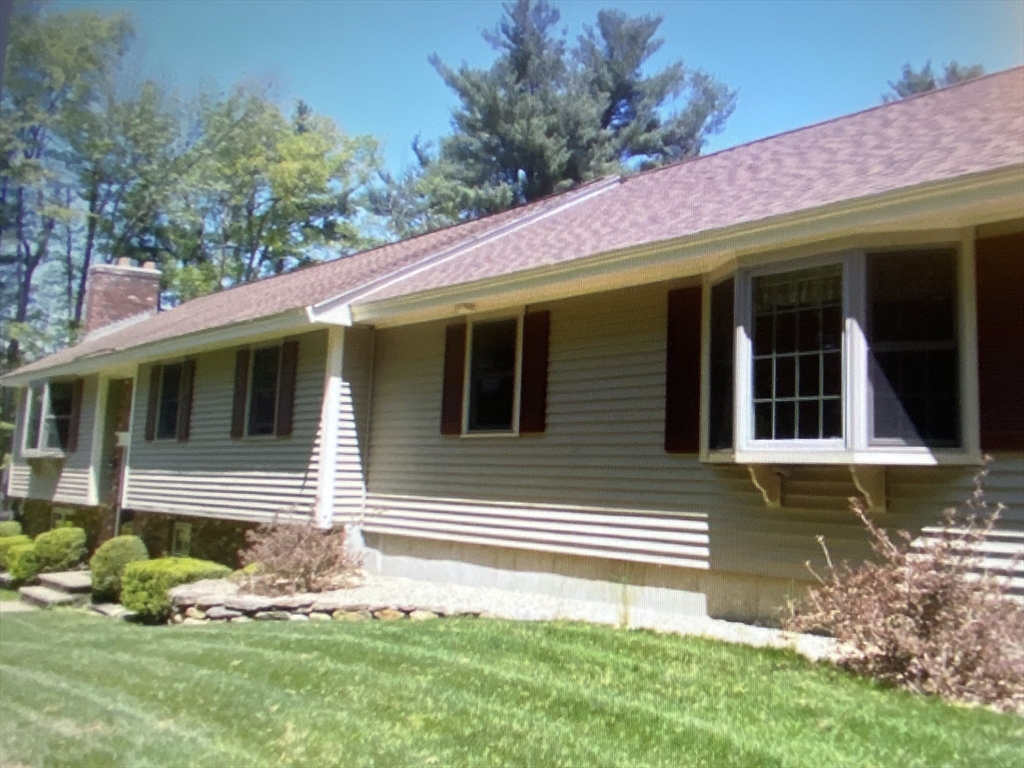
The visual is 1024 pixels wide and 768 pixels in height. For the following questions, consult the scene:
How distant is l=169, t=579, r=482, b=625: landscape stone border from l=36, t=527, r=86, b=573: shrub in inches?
275

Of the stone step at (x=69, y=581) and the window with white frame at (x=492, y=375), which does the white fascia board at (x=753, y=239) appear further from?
the stone step at (x=69, y=581)

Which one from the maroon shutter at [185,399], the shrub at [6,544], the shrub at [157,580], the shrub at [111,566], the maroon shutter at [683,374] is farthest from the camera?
the shrub at [6,544]

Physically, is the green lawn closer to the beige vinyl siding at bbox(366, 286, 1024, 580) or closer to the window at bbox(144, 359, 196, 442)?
the beige vinyl siding at bbox(366, 286, 1024, 580)

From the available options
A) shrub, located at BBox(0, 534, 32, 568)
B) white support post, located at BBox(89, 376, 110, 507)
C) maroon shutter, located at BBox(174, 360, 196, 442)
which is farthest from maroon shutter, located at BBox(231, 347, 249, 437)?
shrub, located at BBox(0, 534, 32, 568)

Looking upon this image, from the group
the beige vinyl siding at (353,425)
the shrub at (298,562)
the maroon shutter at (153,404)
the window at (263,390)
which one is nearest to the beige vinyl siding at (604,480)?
the beige vinyl siding at (353,425)

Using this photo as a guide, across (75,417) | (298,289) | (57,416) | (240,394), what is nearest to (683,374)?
(240,394)

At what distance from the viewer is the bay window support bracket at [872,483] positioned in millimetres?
6695

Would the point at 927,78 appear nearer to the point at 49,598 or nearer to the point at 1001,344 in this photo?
the point at 1001,344

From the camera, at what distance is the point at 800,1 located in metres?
8.30

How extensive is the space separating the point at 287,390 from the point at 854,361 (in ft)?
27.4

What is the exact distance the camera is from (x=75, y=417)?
19.3 meters

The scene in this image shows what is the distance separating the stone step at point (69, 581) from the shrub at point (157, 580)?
2767 millimetres

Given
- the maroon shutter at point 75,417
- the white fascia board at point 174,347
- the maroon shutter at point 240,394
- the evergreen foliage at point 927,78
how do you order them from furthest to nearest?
the maroon shutter at point 75,417 → the maroon shutter at point 240,394 → the white fascia board at point 174,347 → the evergreen foliage at point 927,78

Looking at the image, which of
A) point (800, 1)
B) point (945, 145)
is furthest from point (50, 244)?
point (945, 145)
